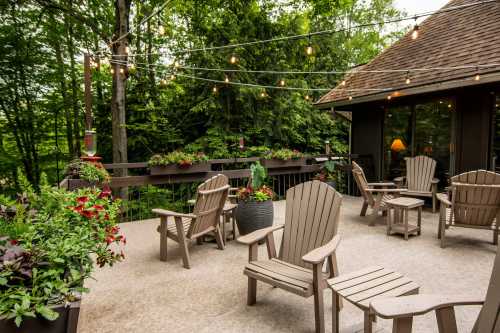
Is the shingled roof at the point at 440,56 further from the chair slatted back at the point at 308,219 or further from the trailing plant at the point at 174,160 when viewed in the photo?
the chair slatted back at the point at 308,219

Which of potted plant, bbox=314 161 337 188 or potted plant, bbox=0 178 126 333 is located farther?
potted plant, bbox=314 161 337 188

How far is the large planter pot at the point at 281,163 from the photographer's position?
7047 millimetres

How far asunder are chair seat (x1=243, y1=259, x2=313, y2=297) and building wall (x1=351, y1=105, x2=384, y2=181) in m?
6.22

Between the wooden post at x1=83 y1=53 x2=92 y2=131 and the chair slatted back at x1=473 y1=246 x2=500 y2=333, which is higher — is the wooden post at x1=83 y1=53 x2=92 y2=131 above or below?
above

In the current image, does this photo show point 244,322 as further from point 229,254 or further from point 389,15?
point 389,15

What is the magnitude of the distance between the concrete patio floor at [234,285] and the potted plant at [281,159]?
9.02 feet

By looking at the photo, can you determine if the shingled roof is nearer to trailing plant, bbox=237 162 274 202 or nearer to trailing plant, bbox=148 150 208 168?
trailing plant, bbox=237 162 274 202

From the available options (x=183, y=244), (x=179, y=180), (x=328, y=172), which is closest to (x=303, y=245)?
(x=183, y=244)

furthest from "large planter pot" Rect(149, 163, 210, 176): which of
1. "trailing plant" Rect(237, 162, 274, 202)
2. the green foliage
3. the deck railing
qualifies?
the green foliage

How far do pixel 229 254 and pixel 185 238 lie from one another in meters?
0.67

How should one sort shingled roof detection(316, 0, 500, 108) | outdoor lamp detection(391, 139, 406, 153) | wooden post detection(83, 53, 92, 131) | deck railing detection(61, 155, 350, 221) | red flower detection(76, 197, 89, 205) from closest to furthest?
red flower detection(76, 197, 89, 205), wooden post detection(83, 53, 92, 131), deck railing detection(61, 155, 350, 221), shingled roof detection(316, 0, 500, 108), outdoor lamp detection(391, 139, 406, 153)

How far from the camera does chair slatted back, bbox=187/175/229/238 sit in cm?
352

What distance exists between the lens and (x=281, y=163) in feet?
23.8

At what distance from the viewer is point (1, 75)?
26.3ft
